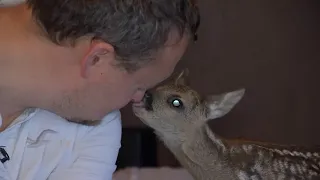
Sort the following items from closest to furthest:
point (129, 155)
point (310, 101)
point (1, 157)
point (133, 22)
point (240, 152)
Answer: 1. point (133, 22)
2. point (1, 157)
3. point (240, 152)
4. point (129, 155)
5. point (310, 101)

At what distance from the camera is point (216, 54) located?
2.01 meters

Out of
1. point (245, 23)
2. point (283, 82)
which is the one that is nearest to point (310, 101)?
point (283, 82)

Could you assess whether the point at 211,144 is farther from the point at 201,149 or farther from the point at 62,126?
the point at 62,126

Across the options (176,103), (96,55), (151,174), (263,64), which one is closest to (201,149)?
(176,103)

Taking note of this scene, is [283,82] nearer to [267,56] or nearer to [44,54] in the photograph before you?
[267,56]

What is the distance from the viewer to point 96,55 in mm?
971

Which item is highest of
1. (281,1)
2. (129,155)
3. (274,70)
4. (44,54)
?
(44,54)

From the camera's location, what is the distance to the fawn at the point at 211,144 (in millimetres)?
1524

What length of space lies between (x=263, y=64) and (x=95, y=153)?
0.95 m

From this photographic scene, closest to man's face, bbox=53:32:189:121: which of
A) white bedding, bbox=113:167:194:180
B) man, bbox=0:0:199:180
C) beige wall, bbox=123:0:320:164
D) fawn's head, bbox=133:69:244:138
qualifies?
man, bbox=0:0:199:180

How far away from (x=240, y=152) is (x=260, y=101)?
1.49 ft

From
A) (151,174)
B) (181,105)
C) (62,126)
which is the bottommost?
(151,174)

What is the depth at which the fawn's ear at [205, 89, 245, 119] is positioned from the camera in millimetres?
1514

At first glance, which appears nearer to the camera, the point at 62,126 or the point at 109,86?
the point at 109,86
